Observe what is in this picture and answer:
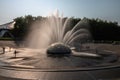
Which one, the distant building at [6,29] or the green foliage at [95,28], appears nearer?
the green foliage at [95,28]

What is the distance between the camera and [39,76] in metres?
13.0

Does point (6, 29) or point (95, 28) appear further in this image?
point (6, 29)

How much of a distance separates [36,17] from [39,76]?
199 ft

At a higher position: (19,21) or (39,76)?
(19,21)

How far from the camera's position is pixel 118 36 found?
72.9 metres

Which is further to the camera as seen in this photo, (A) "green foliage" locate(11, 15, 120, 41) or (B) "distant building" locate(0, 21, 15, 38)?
(B) "distant building" locate(0, 21, 15, 38)

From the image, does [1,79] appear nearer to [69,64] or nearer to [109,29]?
[69,64]

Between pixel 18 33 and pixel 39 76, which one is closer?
pixel 39 76

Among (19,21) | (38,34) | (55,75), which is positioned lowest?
(55,75)

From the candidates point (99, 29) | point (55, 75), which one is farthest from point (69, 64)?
point (99, 29)

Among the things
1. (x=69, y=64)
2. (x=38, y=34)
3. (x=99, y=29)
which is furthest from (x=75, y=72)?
(x=99, y=29)

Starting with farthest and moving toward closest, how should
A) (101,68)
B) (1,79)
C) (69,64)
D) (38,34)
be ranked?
(38,34)
(69,64)
(101,68)
(1,79)

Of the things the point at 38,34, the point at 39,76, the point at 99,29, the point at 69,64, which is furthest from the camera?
the point at 99,29

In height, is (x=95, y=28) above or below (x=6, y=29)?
below
